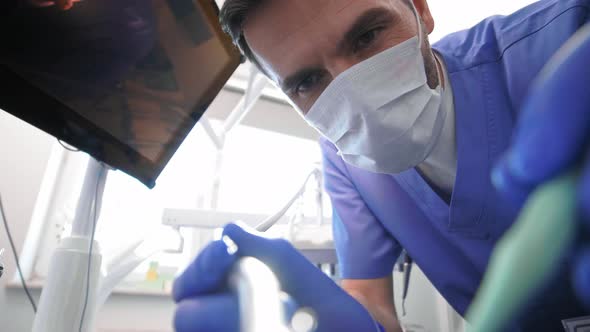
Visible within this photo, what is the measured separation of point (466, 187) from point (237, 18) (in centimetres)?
56

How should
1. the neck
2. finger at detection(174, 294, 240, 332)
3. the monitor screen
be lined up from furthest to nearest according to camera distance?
1. the neck
2. the monitor screen
3. finger at detection(174, 294, 240, 332)

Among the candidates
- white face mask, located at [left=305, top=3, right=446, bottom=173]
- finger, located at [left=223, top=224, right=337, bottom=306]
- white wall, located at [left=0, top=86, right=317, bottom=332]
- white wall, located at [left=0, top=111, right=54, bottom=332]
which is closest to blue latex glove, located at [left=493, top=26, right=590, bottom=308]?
finger, located at [left=223, top=224, right=337, bottom=306]

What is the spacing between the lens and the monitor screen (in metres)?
0.49

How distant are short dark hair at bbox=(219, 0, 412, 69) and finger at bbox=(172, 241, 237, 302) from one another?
0.54m

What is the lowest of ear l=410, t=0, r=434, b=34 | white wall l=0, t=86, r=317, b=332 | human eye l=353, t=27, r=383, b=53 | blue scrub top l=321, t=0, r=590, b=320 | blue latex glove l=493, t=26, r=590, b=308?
white wall l=0, t=86, r=317, b=332

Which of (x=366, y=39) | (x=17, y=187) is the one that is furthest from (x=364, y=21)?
(x=17, y=187)

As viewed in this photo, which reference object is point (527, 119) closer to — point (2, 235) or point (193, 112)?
point (193, 112)

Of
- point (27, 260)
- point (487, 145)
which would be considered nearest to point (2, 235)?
point (27, 260)

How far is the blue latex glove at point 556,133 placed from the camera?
16 cm

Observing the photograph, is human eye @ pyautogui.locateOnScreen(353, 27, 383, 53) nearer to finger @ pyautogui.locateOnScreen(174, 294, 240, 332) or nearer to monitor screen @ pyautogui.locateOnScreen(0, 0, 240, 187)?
monitor screen @ pyautogui.locateOnScreen(0, 0, 240, 187)

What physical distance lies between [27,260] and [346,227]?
1317 millimetres

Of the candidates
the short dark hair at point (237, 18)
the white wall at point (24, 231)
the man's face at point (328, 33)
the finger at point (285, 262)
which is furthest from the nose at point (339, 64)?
the white wall at point (24, 231)

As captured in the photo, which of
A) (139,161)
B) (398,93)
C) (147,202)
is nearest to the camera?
(398,93)

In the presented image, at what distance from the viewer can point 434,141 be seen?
22.6 inches
